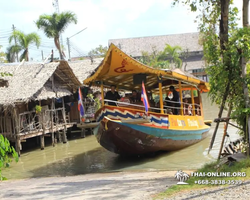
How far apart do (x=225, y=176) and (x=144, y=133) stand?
428cm

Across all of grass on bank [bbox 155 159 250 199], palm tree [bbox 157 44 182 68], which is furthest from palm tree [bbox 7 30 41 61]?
grass on bank [bbox 155 159 250 199]

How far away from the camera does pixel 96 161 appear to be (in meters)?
11.6

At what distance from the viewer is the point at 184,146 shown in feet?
39.7

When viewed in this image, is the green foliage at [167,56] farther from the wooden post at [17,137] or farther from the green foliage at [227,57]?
the green foliage at [227,57]

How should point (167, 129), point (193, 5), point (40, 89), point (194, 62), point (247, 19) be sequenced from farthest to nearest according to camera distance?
point (194, 62) → point (40, 89) → point (167, 129) → point (193, 5) → point (247, 19)

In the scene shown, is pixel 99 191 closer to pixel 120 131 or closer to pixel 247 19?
pixel 120 131

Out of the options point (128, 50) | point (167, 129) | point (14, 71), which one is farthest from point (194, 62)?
point (167, 129)

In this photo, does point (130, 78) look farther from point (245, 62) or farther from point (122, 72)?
point (245, 62)

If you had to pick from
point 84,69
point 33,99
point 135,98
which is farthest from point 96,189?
point 84,69

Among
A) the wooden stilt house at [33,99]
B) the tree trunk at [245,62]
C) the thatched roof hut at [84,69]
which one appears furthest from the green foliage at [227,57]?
the thatched roof hut at [84,69]

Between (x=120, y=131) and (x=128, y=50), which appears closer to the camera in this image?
(x=120, y=131)

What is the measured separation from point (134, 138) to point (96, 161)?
7.77 feet

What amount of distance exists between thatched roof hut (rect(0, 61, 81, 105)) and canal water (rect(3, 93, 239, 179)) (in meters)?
2.53

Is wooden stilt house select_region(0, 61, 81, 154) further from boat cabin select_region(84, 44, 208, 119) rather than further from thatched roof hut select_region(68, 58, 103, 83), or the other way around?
boat cabin select_region(84, 44, 208, 119)
